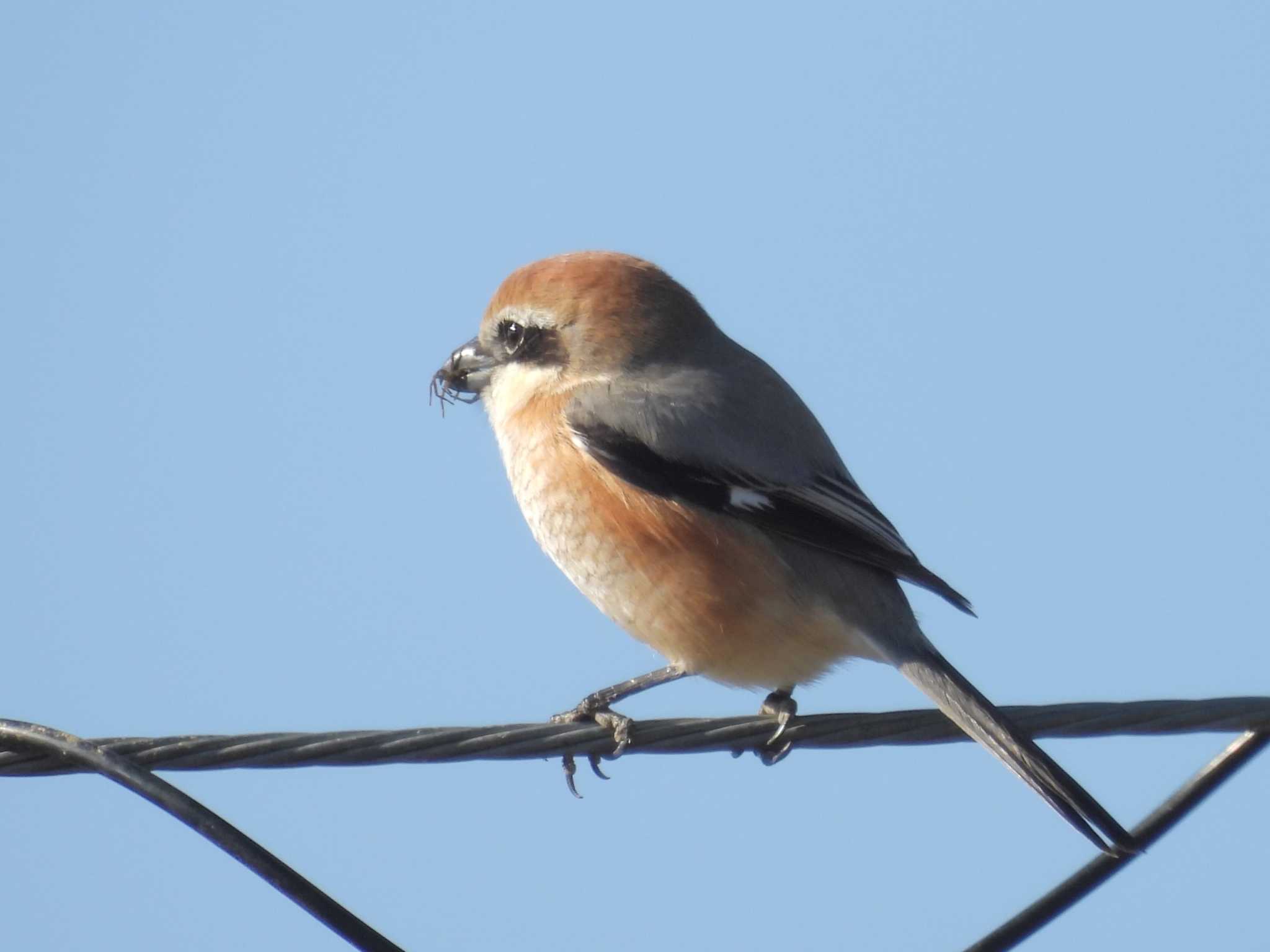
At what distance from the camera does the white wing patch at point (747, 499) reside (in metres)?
4.16

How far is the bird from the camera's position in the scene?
4.11 metres

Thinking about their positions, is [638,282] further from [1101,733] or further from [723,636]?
[1101,733]

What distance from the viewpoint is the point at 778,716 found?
352cm

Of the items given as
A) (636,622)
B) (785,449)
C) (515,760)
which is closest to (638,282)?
(785,449)

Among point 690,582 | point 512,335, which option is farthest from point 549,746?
point 512,335

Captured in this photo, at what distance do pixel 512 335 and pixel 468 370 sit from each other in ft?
0.74

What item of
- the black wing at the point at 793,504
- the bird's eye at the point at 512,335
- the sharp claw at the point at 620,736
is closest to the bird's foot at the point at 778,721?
the sharp claw at the point at 620,736

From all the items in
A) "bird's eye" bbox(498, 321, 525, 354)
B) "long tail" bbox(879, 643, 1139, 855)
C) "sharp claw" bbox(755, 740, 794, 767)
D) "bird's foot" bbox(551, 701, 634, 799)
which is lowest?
"long tail" bbox(879, 643, 1139, 855)

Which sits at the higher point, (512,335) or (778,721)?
(512,335)

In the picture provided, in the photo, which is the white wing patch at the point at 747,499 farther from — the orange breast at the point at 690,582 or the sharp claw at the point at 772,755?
the sharp claw at the point at 772,755

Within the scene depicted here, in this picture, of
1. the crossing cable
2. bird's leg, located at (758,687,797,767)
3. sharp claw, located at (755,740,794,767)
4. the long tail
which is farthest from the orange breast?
the crossing cable

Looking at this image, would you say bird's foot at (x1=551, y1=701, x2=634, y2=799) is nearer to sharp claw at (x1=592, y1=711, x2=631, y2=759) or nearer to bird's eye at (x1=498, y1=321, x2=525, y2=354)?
sharp claw at (x1=592, y1=711, x2=631, y2=759)

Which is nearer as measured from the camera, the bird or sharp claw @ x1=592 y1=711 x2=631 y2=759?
sharp claw @ x1=592 y1=711 x2=631 y2=759

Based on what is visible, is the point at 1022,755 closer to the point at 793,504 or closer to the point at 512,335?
the point at 793,504
